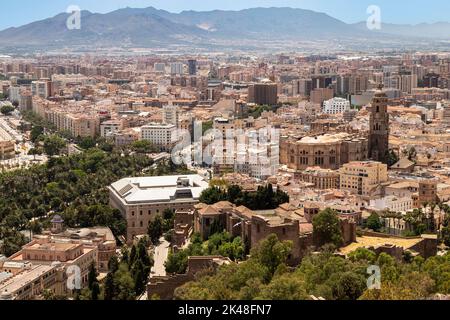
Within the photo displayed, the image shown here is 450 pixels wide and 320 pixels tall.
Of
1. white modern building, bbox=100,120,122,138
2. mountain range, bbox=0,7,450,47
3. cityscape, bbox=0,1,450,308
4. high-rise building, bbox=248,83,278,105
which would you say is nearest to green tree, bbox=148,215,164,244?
cityscape, bbox=0,1,450,308

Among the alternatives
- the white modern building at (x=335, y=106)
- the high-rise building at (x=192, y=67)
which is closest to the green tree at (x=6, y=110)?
the white modern building at (x=335, y=106)

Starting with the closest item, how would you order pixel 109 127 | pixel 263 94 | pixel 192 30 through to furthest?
pixel 192 30
pixel 109 127
pixel 263 94

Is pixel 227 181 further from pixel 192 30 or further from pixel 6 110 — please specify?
pixel 6 110

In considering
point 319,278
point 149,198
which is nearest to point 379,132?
point 149,198

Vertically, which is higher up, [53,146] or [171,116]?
[171,116]

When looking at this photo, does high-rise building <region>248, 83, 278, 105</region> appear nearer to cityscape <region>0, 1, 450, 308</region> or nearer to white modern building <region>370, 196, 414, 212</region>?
cityscape <region>0, 1, 450, 308</region>
